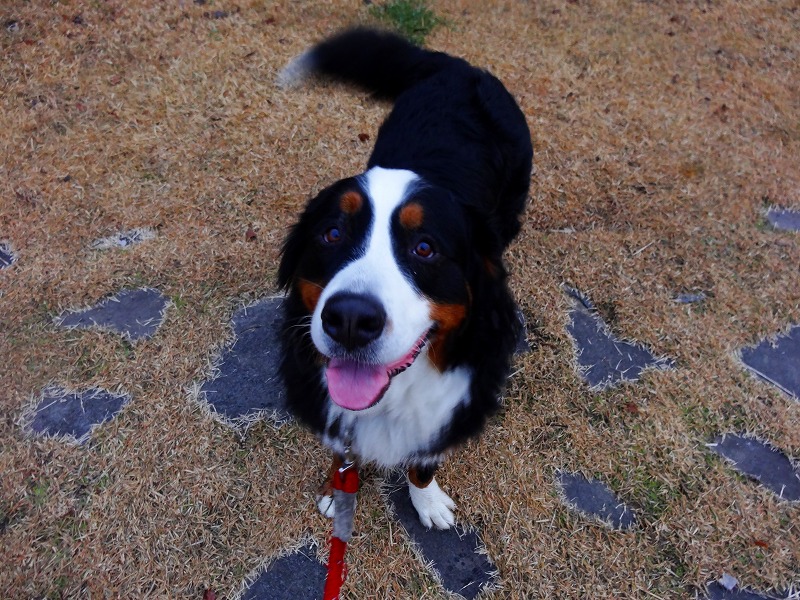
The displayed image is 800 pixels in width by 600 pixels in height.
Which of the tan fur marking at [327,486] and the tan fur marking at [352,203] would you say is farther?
the tan fur marking at [327,486]

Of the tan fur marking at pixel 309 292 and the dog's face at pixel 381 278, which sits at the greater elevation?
the dog's face at pixel 381 278

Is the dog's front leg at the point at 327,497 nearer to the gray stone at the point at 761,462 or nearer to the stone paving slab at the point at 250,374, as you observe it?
the stone paving slab at the point at 250,374

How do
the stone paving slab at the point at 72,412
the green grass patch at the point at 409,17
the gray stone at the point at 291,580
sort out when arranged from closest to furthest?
the gray stone at the point at 291,580
the stone paving slab at the point at 72,412
the green grass patch at the point at 409,17

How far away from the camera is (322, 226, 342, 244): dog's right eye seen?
177cm

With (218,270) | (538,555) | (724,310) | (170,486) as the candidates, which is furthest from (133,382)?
(724,310)

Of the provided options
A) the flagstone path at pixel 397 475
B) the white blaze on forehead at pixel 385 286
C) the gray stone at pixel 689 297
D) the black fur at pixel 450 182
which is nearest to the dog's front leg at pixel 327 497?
the flagstone path at pixel 397 475

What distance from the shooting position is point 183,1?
4594 mm

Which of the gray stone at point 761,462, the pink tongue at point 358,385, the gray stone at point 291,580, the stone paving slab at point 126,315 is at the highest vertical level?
the pink tongue at point 358,385

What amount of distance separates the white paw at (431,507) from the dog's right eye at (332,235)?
1108mm

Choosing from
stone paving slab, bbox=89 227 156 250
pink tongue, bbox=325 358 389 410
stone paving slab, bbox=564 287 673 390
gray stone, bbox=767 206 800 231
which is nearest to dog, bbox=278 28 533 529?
pink tongue, bbox=325 358 389 410

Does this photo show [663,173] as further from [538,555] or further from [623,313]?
[538,555]

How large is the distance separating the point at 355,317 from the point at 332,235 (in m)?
0.42

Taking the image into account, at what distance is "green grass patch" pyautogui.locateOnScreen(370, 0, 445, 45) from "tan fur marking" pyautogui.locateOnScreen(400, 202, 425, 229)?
10.7ft

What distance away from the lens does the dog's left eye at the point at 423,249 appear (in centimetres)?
174
